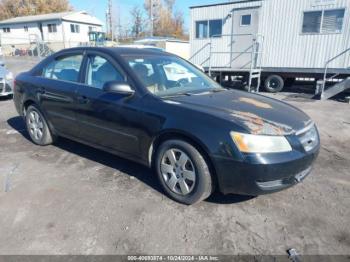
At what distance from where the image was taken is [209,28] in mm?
12766

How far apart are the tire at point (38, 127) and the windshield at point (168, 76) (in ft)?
6.87

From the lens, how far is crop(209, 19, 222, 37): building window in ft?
41.0

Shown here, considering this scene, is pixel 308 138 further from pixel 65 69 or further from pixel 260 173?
pixel 65 69

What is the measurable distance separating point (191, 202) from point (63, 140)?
3.13m

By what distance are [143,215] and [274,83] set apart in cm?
1018

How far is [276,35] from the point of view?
11258 millimetres

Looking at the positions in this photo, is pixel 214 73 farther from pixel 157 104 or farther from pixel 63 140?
pixel 157 104

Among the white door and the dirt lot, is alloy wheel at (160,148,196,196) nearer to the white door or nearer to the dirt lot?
the dirt lot

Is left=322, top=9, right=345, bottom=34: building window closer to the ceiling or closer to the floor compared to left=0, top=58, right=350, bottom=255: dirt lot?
closer to the ceiling

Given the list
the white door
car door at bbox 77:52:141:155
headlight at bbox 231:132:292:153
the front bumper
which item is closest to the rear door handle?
car door at bbox 77:52:141:155

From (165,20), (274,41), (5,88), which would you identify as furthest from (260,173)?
(165,20)

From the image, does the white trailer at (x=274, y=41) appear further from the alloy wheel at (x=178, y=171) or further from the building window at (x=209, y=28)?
the alloy wheel at (x=178, y=171)

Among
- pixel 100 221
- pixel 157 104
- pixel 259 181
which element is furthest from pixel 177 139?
pixel 100 221

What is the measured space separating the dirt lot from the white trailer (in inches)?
298
